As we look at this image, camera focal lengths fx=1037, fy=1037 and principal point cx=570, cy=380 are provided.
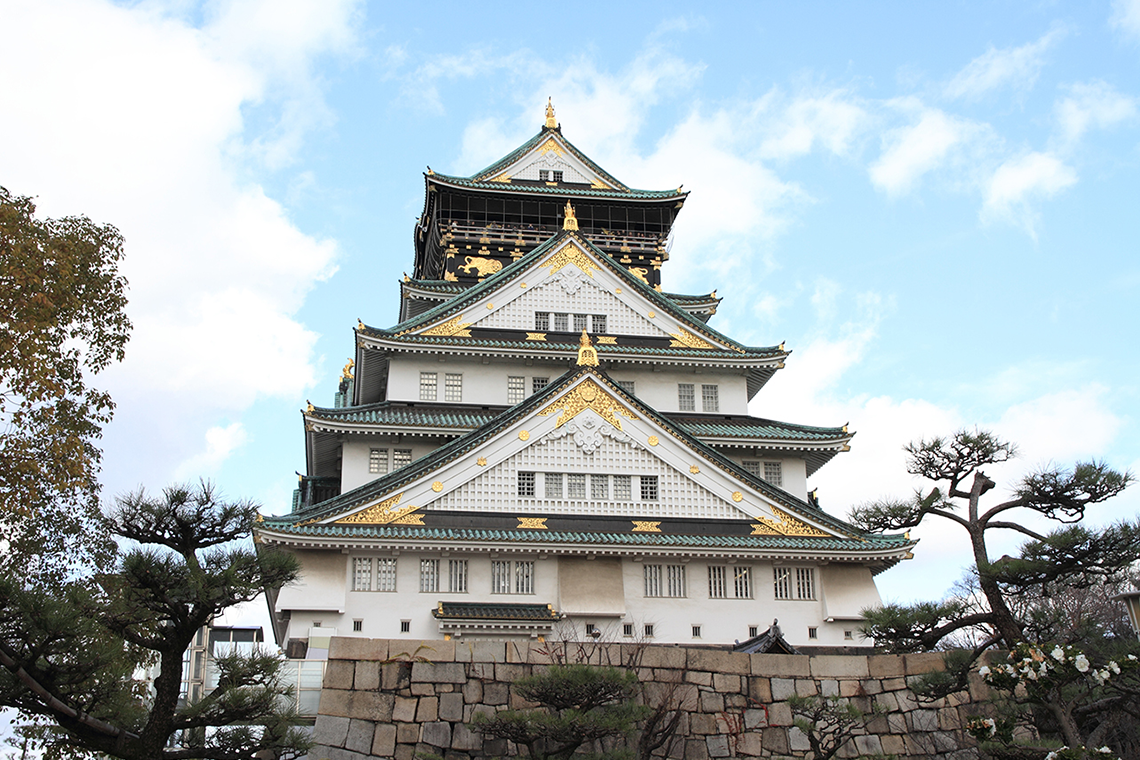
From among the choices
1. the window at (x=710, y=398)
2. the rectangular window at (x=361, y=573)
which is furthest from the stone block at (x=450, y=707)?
the window at (x=710, y=398)

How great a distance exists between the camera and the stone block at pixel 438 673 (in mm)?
17578

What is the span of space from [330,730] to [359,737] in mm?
484

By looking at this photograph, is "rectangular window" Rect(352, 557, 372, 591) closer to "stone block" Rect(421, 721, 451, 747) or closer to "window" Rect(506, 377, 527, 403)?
"window" Rect(506, 377, 527, 403)

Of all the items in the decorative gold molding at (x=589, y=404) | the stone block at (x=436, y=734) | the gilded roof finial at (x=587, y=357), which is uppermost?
the gilded roof finial at (x=587, y=357)

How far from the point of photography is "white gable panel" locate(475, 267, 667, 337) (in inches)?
1334

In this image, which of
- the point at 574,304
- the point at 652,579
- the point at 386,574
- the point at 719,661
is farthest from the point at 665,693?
the point at 574,304

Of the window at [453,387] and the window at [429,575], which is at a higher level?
the window at [453,387]

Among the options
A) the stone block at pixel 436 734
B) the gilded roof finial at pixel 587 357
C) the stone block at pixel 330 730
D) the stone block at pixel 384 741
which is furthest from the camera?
the gilded roof finial at pixel 587 357

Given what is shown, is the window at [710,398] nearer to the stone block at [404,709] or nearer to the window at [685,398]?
the window at [685,398]

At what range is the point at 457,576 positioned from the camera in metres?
26.5

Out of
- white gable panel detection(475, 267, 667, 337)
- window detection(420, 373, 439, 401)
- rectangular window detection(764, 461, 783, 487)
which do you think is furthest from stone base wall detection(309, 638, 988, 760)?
white gable panel detection(475, 267, 667, 337)

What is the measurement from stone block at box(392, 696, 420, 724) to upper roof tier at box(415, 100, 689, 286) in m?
23.0

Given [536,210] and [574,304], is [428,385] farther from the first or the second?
[536,210]

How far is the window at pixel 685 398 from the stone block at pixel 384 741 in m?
18.2
